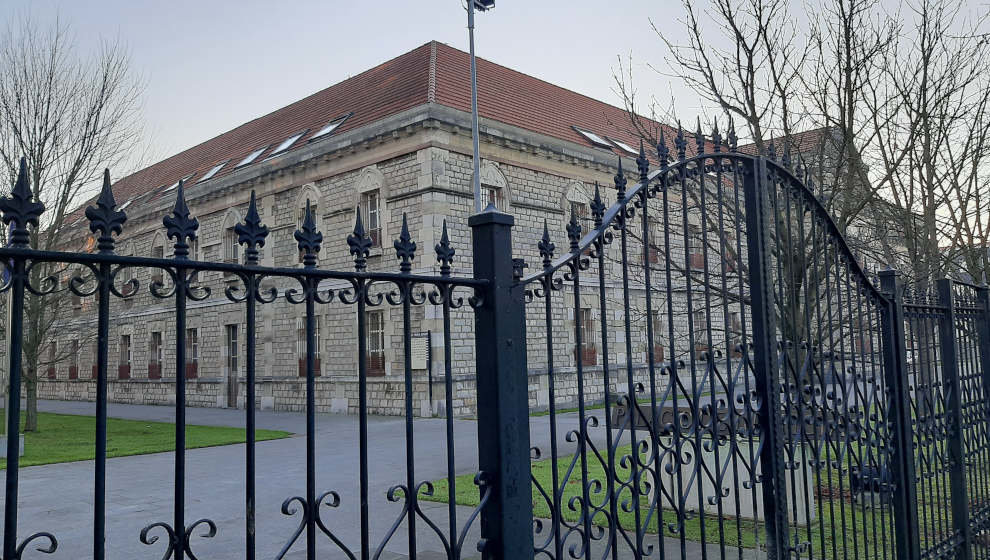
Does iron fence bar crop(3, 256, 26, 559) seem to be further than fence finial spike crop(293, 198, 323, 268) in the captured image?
No

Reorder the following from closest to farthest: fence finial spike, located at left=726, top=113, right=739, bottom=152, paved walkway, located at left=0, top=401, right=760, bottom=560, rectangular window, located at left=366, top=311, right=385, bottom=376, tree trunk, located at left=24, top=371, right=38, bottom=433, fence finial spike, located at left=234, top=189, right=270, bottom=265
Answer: fence finial spike, located at left=234, top=189, right=270, bottom=265
fence finial spike, located at left=726, top=113, right=739, bottom=152
paved walkway, located at left=0, top=401, right=760, bottom=560
tree trunk, located at left=24, top=371, right=38, bottom=433
rectangular window, located at left=366, top=311, right=385, bottom=376

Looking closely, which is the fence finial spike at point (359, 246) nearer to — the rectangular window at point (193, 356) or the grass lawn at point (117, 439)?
the grass lawn at point (117, 439)

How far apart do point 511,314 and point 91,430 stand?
59.7 feet

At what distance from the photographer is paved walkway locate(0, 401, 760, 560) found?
6.17m

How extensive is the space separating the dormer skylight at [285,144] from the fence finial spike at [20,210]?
67.5 feet

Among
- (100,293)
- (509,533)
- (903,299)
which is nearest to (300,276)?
(100,293)

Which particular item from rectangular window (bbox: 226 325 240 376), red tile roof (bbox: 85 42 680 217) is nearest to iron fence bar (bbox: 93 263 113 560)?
red tile roof (bbox: 85 42 680 217)

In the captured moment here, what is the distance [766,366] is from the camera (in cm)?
357

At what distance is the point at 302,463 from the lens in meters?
10.7

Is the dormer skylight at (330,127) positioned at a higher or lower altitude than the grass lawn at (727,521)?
higher

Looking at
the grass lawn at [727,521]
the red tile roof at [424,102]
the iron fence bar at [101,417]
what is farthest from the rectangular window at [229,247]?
the iron fence bar at [101,417]

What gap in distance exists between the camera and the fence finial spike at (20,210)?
1.61 m

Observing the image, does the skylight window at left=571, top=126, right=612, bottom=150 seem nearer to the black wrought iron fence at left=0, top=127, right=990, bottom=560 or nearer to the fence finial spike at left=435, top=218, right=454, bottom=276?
the black wrought iron fence at left=0, top=127, right=990, bottom=560

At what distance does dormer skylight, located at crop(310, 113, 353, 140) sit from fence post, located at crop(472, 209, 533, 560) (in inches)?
733
